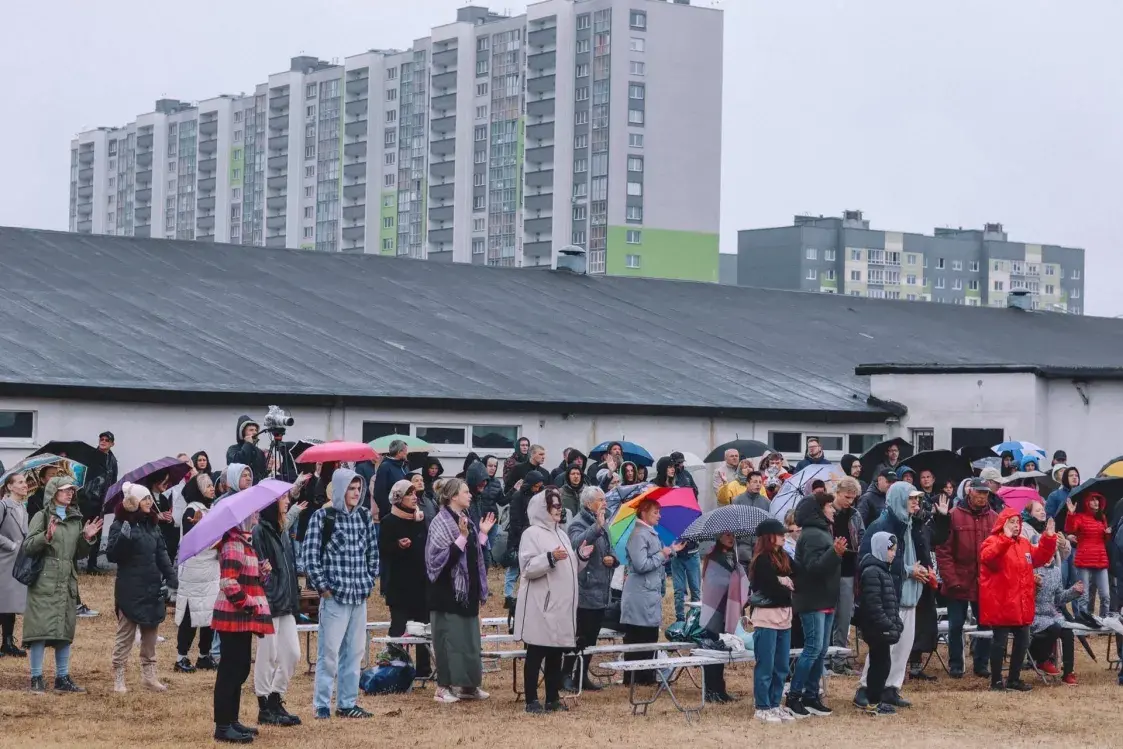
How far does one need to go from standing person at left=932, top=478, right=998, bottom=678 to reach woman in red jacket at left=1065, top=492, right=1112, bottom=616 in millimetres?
2668

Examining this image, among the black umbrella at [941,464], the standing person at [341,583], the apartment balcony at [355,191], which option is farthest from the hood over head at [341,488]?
the apartment balcony at [355,191]

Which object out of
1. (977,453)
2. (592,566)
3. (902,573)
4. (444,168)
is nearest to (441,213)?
(444,168)

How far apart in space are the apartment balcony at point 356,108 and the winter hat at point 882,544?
395 ft

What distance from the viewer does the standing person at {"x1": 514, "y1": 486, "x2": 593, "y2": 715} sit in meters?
14.0

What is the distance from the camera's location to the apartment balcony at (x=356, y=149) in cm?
13300

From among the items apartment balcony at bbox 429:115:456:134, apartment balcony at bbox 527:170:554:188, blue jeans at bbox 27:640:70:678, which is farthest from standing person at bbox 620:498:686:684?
apartment balcony at bbox 429:115:456:134

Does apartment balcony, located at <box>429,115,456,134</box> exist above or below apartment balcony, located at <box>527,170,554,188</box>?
above

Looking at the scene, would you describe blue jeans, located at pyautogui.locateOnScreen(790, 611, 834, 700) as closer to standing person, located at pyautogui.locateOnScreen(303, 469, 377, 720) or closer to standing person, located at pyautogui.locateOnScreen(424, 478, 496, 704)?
standing person, located at pyautogui.locateOnScreen(424, 478, 496, 704)

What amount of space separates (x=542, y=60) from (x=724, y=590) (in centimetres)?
10567

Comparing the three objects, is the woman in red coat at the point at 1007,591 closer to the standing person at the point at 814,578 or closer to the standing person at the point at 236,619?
the standing person at the point at 814,578

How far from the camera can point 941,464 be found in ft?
63.0

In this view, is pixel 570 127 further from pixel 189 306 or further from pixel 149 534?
pixel 149 534

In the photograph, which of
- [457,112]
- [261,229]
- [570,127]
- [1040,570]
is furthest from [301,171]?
[1040,570]

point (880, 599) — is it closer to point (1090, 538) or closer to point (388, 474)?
point (1090, 538)
